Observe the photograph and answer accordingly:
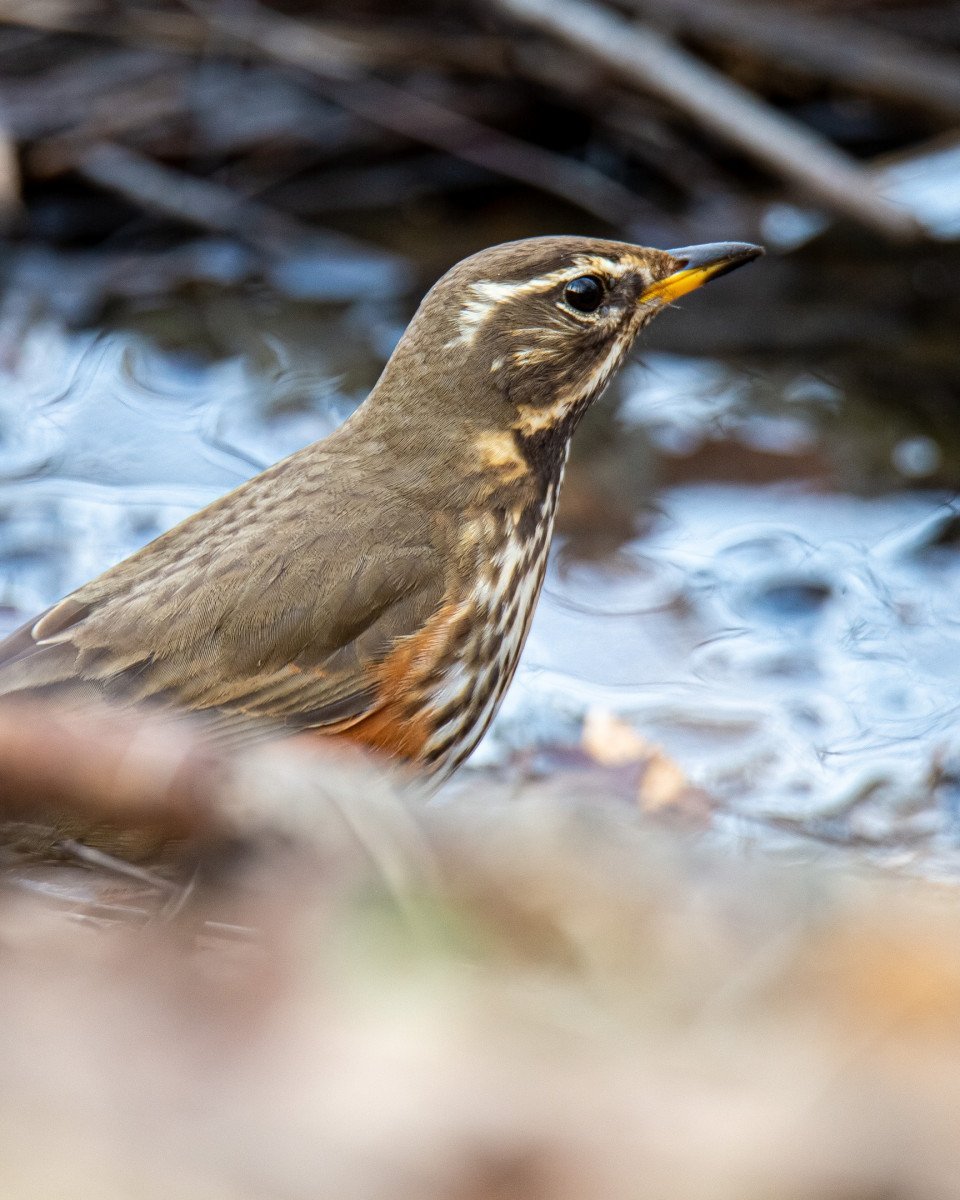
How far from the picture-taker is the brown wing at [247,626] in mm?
4430

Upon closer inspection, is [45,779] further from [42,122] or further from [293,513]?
[42,122]

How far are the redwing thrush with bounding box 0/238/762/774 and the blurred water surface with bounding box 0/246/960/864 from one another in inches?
50.2

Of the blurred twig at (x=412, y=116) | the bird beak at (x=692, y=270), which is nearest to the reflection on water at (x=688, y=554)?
the blurred twig at (x=412, y=116)

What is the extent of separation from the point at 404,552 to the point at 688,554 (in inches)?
101

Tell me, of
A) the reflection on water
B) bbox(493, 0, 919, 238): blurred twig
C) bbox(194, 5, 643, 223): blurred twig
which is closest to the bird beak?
the reflection on water

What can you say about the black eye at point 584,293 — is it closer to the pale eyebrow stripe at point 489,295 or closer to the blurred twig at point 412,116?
the pale eyebrow stripe at point 489,295

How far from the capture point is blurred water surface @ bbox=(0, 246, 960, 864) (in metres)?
5.94

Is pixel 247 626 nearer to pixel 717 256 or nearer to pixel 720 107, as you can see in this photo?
pixel 717 256

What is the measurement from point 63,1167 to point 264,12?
8.71 m

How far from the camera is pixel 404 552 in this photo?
15.4 feet

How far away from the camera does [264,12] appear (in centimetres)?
923

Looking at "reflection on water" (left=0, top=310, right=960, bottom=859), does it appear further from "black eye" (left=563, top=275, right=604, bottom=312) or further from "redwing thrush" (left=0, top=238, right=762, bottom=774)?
"black eye" (left=563, top=275, right=604, bottom=312)

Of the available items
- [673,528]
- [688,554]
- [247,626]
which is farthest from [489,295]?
[673,528]

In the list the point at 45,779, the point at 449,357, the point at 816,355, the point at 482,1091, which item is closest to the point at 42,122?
the point at 816,355
